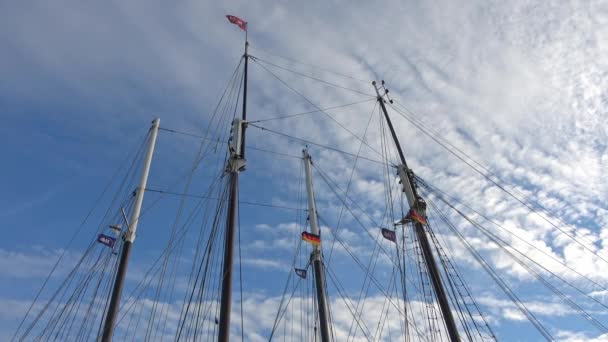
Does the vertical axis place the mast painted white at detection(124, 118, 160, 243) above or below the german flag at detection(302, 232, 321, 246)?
above

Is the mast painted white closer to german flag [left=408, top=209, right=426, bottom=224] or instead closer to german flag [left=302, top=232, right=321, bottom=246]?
german flag [left=302, top=232, right=321, bottom=246]

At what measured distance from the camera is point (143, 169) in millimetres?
29281

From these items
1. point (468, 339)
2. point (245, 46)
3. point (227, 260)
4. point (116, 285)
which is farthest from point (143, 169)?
point (468, 339)

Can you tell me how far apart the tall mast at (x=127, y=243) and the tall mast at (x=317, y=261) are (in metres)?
12.8

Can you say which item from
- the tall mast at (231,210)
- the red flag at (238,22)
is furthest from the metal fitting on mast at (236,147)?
the red flag at (238,22)

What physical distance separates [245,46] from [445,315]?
2310cm

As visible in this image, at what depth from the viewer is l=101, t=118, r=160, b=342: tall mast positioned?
22.1 meters

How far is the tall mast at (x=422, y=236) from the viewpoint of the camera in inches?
795

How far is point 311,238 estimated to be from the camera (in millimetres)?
28953

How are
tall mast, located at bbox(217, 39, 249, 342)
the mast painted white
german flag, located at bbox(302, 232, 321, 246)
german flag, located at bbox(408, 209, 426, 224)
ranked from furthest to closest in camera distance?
german flag, located at bbox(302, 232, 321, 246)
the mast painted white
german flag, located at bbox(408, 209, 426, 224)
tall mast, located at bbox(217, 39, 249, 342)

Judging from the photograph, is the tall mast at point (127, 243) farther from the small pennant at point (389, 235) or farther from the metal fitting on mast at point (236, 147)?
the small pennant at point (389, 235)

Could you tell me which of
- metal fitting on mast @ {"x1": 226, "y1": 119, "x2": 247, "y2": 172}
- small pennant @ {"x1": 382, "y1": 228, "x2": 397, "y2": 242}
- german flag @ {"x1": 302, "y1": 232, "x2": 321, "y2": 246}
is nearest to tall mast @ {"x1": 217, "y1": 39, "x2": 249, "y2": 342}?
metal fitting on mast @ {"x1": 226, "y1": 119, "x2": 247, "y2": 172}

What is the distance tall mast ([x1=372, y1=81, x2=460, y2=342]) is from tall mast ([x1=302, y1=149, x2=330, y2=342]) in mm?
7702

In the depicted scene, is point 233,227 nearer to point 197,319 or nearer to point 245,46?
point 197,319
